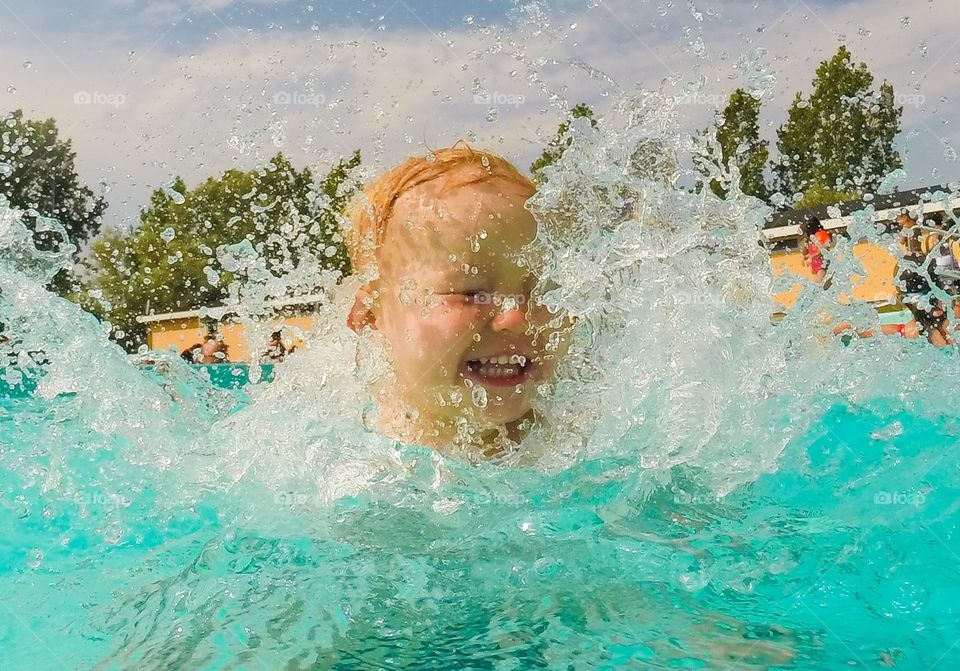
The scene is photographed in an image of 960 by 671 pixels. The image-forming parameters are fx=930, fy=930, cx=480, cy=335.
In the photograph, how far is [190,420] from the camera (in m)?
3.87

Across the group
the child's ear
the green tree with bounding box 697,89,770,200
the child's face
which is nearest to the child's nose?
the child's face

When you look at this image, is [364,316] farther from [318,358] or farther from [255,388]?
[255,388]

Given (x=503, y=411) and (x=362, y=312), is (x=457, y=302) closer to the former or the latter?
(x=503, y=411)

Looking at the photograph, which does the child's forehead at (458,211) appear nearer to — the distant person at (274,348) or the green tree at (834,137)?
the distant person at (274,348)

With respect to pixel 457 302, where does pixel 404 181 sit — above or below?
above

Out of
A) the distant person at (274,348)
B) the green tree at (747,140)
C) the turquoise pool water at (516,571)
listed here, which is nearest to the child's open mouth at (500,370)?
the turquoise pool water at (516,571)

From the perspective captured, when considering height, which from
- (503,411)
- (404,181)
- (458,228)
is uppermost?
(404,181)

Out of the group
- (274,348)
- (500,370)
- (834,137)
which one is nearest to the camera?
(500,370)

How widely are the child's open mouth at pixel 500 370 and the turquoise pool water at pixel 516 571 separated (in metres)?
0.28

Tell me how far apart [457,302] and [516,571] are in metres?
1.15

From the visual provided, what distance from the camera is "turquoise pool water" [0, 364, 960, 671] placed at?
5.33 ft

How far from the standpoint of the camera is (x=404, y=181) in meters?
3.27

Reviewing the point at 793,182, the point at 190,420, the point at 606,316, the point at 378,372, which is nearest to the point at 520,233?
the point at 606,316

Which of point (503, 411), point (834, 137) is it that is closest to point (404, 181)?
point (503, 411)
